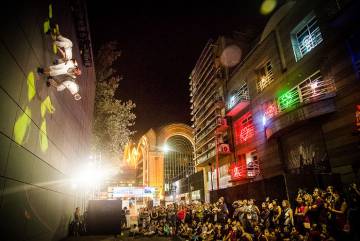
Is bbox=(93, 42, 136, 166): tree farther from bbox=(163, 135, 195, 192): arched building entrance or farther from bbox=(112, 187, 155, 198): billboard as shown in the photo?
bbox=(163, 135, 195, 192): arched building entrance

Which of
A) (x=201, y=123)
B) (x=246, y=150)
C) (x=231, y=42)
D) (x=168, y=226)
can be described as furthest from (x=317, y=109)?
(x=201, y=123)

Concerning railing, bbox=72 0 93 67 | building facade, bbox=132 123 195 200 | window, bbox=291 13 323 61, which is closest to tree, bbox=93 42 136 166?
railing, bbox=72 0 93 67

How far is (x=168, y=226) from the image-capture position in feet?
60.4

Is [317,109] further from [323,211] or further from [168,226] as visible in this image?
[168,226]

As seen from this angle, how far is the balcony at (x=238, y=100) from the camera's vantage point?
24144 mm

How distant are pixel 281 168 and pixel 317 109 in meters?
6.01

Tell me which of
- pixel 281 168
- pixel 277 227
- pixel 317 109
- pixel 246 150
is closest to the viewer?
pixel 277 227

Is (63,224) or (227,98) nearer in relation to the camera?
(63,224)

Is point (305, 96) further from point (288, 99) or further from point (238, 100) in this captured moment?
point (238, 100)

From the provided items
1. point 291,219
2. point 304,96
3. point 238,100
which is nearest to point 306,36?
point 304,96

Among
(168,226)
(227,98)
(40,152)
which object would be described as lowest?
(168,226)

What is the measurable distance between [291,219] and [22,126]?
35.0 ft

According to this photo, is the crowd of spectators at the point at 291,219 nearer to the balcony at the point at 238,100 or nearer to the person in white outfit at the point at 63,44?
the person in white outfit at the point at 63,44

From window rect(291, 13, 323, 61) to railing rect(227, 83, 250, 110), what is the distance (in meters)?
7.44
